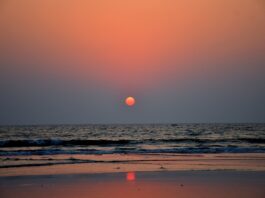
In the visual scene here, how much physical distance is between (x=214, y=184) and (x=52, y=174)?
5.79m

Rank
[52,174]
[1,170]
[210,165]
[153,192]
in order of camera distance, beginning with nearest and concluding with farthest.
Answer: [153,192] < [52,174] < [1,170] < [210,165]

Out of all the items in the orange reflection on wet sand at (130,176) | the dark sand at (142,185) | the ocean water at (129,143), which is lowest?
the dark sand at (142,185)

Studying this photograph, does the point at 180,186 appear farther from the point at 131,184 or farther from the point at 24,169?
the point at 24,169

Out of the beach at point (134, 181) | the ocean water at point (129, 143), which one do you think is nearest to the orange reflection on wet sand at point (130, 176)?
the beach at point (134, 181)

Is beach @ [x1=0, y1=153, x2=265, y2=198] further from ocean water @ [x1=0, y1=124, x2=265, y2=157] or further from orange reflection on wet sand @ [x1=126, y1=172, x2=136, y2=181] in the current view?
ocean water @ [x1=0, y1=124, x2=265, y2=157]

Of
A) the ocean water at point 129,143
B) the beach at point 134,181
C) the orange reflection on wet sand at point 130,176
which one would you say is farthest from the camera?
the ocean water at point 129,143

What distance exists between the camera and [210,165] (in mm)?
19531

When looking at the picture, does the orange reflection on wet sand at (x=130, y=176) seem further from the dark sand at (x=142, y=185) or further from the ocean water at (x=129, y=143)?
the ocean water at (x=129, y=143)

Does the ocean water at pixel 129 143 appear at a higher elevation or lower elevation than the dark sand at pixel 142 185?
higher

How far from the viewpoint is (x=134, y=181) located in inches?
561

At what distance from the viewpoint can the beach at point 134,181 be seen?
477 inches

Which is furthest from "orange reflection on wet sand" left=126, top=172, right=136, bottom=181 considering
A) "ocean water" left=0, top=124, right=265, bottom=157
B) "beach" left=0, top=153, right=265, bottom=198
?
"ocean water" left=0, top=124, right=265, bottom=157

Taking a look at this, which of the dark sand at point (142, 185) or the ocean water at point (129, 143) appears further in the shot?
the ocean water at point (129, 143)

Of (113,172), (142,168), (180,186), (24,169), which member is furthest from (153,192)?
(24,169)
